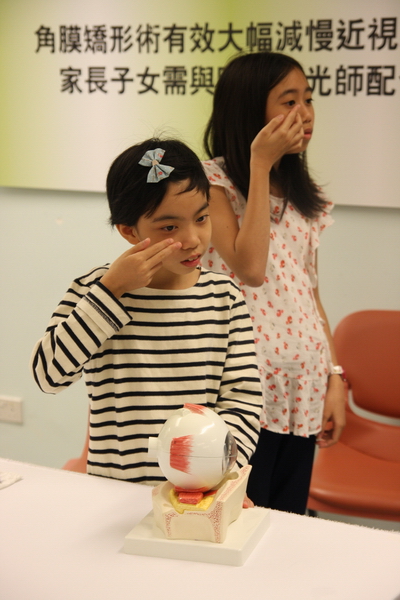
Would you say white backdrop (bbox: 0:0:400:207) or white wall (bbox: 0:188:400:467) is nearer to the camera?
white backdrop (bbox: 0:0:400:207)

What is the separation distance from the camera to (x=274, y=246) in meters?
1.44

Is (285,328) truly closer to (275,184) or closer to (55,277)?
(275,184)

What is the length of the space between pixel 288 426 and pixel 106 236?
4.12 ft

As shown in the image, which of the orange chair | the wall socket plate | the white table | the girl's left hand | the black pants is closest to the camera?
A: the white table

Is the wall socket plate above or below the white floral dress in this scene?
below

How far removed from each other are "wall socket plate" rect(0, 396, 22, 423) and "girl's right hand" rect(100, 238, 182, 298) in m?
1.83

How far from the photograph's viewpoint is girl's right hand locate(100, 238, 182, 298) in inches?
39.0

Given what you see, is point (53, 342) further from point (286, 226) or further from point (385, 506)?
point (385, 506)

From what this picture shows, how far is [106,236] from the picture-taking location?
2451mm

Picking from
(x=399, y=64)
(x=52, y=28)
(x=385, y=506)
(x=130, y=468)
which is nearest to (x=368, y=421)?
(x=385, y=506)

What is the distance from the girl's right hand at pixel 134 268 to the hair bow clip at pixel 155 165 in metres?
0.09

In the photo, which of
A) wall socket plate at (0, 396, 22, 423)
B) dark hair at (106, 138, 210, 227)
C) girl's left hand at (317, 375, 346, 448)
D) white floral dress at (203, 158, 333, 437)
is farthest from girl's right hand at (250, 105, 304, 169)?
wall socket plate at (0, 396, 22, 423)

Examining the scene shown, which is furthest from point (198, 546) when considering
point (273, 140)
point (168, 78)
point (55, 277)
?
point (55, 277)

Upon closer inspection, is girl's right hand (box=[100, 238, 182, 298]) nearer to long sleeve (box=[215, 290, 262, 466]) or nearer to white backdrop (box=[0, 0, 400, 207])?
long sleeve (box=[215, 290, 262, 466])
